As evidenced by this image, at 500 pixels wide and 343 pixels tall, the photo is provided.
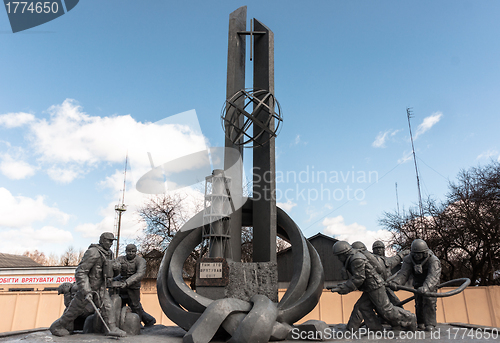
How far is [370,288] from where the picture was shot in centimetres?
668

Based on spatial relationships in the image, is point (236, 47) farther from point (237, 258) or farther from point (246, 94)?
point (237, 258)

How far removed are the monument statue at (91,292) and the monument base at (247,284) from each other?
1.83m

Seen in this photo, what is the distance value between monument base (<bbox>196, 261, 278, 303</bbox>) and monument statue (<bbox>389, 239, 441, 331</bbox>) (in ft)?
8.07

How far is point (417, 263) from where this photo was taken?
741cm

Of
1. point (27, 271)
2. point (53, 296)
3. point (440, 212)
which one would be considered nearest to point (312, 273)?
point (53, 296)

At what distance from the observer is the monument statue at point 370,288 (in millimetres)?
6598

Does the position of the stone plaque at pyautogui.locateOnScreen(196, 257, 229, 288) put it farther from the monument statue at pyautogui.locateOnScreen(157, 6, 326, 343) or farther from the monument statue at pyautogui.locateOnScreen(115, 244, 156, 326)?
the monument statue at pyautogui.locateOnScreen(115, 244, 156, 326)

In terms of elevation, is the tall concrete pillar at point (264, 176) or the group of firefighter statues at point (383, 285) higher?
the tall concrete pillar at point (264, 176)

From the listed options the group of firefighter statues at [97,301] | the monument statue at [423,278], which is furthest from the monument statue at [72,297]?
the monument statue at [423,278]

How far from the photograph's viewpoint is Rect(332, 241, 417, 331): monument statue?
6.60 meters

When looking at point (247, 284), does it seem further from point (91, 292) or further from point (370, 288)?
point (91, 292)

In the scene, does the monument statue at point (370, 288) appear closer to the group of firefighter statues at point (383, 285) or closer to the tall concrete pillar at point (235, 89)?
the group of firefighter statues at point (383, 285)

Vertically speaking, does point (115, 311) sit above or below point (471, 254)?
below

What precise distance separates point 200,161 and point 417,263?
671 centimetres
